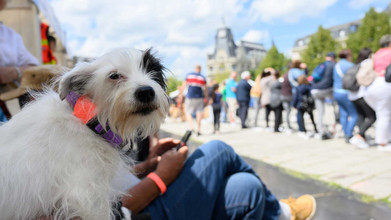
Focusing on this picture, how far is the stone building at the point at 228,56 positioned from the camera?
9600cm

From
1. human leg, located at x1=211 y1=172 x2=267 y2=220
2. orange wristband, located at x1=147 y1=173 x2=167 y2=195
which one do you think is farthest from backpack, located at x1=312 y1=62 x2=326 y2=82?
orange wristband, located at x1=147 y1=173 x2=167 y2=195

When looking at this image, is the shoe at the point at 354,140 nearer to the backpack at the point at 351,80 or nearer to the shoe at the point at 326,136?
the shoe at the point at 326,136

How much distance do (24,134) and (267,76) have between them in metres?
8.85

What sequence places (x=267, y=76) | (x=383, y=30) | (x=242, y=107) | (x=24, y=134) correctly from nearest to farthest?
(x=24, y=134) → (x=267, y=76) → (x=242, y=107) → (x=383, y=30)

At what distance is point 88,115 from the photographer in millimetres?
1206

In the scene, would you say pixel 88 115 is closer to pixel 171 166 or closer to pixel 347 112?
pixel 171 166

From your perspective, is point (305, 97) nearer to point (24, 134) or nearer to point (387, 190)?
point (387, 190)

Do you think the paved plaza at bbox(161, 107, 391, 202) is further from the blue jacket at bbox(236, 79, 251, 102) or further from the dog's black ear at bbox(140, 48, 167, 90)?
the blue jacket at bbox(236, 79, 251, 102)

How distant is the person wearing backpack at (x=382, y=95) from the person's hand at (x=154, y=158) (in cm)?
442

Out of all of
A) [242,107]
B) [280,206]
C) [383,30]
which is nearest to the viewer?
[280,206]

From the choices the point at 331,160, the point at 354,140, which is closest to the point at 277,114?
the point at 354,140

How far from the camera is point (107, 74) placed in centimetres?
125

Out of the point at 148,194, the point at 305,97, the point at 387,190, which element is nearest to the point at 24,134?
the point at 148,194

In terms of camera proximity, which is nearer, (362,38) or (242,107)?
(242,107)
